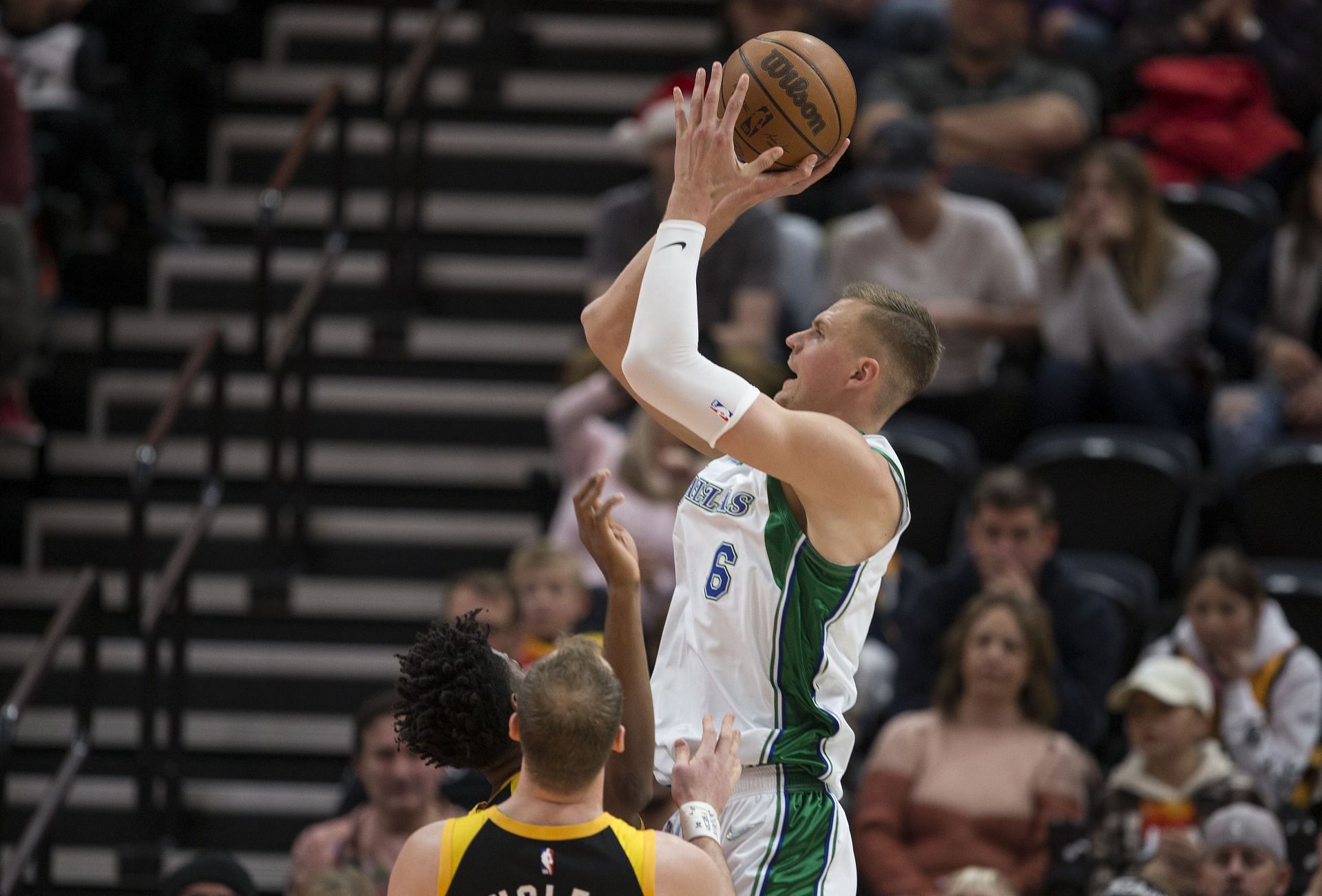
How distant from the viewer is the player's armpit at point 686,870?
3.60 meters

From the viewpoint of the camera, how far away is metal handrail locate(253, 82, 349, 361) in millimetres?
8328

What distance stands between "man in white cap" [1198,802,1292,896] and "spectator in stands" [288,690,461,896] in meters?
2.38

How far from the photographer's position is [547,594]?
7156mm

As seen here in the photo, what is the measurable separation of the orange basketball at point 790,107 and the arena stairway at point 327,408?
448cm

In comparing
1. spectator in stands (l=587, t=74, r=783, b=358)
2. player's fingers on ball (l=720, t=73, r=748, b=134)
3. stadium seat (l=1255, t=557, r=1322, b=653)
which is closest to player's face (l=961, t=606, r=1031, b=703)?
stadium seat (l=1255, t=557, r=1322, b=653)

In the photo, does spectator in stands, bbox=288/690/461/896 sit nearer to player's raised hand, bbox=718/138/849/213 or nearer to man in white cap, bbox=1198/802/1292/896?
man in white cap, bbox=1198/802/1292/896

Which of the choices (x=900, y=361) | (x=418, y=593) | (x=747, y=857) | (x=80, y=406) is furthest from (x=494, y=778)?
(x=80, y=406)

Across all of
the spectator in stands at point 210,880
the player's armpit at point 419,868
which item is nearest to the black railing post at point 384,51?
the spectator in stands at point 210,880

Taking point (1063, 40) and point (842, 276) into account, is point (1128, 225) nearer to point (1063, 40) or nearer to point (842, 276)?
point (842, 276)

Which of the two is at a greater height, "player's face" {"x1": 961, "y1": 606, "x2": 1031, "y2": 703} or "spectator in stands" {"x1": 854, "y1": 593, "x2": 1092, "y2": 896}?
"player's face" {"x1": 961, "y1": 606, "x2": 1031, "y2": 703}

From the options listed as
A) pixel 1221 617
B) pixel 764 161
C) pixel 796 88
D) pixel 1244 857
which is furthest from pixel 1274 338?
pixel 764 161

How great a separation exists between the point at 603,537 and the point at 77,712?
3927 millimetres

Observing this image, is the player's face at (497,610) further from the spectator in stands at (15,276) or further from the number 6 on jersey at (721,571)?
the number 6 on jersey at (721,571)

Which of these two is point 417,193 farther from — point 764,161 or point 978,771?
point 764,161
